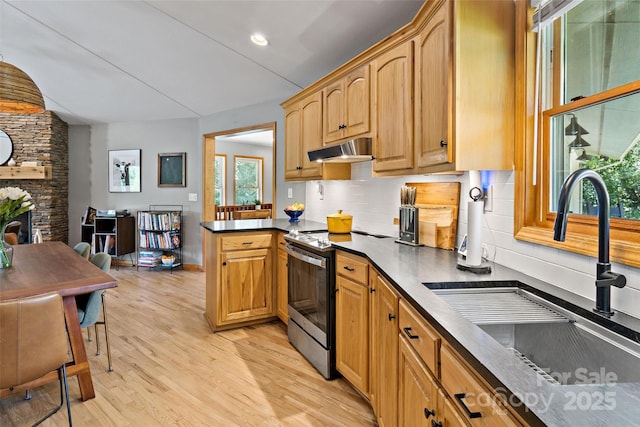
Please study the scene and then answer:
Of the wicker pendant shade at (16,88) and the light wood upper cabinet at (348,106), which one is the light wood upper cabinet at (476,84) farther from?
the wicker pendant shade at (16,88)

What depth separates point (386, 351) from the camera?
5.80 ft

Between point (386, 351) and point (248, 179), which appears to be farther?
point (248, 179)

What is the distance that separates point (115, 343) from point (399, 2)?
347 centimetres

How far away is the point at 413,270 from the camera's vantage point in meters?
1.70

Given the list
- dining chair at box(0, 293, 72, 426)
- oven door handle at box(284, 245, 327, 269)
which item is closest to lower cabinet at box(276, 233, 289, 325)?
oven door handle at box(284, 245, 327, 269)

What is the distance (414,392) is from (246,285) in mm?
2281

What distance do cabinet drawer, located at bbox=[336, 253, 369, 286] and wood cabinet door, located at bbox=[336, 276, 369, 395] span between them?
0.03 metres

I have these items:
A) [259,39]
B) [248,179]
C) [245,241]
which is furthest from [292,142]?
[248,179]

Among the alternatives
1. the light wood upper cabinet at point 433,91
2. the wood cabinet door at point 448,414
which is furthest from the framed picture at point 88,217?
the wood cabinet door at point 448,414

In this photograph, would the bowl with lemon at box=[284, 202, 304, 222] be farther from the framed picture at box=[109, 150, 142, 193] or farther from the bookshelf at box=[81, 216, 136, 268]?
the framed picture at box=[109, 150, 142, 193]

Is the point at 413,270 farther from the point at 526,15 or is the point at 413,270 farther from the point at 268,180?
the point at 268,180

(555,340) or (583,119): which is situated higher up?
(583,119)

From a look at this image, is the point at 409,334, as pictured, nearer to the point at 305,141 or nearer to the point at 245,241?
the point at 245,241

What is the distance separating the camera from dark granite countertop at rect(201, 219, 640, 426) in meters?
0.62
